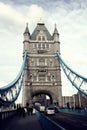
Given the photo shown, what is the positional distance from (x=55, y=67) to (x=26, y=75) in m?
8.63

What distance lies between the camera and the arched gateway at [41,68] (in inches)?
2608

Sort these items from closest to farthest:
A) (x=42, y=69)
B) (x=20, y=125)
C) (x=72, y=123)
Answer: (x=20, y=125) → (x=72, y=123) → (x=42, y=69)

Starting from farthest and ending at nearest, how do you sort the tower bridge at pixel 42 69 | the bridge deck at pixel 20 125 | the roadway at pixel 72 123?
1. the tower bridge at pixel 42 69
2. the bridge deck at pixel 20 125
3. the roadway at pixel 72 123

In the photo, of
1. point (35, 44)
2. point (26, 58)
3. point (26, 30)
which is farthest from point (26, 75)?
point (26, 30)

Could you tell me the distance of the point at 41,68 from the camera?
69.1 metres

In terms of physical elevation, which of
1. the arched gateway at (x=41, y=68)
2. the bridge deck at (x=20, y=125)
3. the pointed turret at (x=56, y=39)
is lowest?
the bridge deck at (x=20, y=125)

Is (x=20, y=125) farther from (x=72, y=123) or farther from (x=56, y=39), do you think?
(x=56, y=39)

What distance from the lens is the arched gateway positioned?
66250mm

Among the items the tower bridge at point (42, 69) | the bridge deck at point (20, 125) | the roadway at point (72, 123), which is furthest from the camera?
the tower bridge at point (42, 69)

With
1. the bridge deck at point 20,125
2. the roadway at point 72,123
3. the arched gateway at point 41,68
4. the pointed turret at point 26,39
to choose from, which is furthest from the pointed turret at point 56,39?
the bridge deck at point 20,125

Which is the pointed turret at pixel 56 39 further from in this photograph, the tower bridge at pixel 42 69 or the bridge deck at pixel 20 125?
the bridge deck at pixel 20 125

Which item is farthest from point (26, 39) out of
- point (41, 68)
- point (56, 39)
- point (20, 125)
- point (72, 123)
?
point (72, 123)

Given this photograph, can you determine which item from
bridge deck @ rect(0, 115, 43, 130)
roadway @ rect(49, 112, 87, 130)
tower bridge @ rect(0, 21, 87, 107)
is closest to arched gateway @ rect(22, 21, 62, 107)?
tower bridge @ rect(0, 21, 87, 107)

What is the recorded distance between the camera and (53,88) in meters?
66.9
